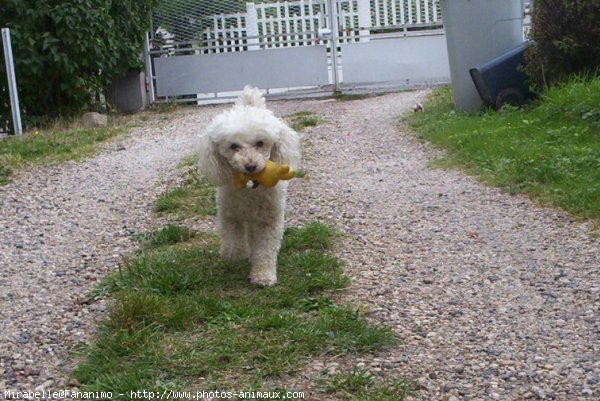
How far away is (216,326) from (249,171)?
99 centimetres

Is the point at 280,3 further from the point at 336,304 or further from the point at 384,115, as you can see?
the point at 336,304

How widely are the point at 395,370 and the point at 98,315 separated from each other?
1.54 metres

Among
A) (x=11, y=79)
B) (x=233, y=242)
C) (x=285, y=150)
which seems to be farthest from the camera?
(x=11, y=79)

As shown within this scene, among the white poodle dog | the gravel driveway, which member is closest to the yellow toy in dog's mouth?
the white poodle dog

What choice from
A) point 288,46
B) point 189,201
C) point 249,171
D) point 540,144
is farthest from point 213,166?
point 288,46

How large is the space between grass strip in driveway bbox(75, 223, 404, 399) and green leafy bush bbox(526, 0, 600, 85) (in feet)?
18.9

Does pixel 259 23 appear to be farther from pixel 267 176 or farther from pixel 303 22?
pixel 267 176

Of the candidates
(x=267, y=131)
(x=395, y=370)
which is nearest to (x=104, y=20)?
(x=267, y=131)

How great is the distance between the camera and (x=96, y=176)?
8.22 m

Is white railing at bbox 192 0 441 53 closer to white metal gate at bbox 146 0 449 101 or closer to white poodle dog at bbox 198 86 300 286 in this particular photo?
white metal gate at bbox 146 0 449 101

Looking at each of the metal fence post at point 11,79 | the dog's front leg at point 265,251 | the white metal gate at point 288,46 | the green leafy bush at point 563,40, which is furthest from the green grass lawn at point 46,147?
the green leafy bush at point 563,40

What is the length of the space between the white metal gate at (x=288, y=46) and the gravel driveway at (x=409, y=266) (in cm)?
698

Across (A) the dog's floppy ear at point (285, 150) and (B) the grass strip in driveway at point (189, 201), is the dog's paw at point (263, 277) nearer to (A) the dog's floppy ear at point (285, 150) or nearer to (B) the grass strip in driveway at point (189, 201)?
(A) the dog's floppy ear at point (285, 150)

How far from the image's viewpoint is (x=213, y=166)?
466 centimetres
